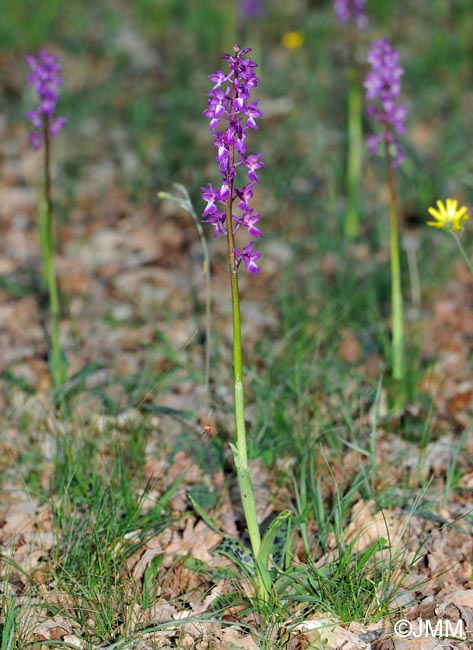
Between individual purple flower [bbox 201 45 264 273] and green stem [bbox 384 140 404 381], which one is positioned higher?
individual purple flower [bbox 201 45 264 273]

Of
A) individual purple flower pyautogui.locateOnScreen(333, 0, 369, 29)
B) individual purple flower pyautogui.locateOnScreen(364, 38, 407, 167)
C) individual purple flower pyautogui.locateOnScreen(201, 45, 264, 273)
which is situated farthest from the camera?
individual purple flower pyautogui.locateOnScreen(333, 0, 369, 29)

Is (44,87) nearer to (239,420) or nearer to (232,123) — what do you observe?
(232,123)

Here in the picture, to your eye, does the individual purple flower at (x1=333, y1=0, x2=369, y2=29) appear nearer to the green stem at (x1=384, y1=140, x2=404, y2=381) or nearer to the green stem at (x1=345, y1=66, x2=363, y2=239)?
the green stem at (x1=345, y1=66, x2=363, y2=239)

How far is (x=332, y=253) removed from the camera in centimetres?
438

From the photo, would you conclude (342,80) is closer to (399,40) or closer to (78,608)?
(399,40)

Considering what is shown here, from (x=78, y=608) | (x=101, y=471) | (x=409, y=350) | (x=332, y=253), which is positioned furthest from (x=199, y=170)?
(x=78, y=608)

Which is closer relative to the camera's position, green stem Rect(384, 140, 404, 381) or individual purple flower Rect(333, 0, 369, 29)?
green stem Rect(384, 140, 404, 381)

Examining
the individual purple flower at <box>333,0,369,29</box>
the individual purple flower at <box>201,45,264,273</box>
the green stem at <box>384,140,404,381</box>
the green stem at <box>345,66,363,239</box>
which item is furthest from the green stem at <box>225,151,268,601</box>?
the individual purple flower at <box>333,0,369,29</box>

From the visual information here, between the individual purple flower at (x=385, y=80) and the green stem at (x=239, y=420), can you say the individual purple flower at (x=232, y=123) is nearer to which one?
the green stem at (x=239, y=420)

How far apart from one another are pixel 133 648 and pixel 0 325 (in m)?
2.13

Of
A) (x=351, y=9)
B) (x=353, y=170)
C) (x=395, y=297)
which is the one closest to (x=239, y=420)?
(x=395, y=297)

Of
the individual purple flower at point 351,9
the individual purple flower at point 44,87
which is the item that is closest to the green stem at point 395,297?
the individual purple flower at point 44,87

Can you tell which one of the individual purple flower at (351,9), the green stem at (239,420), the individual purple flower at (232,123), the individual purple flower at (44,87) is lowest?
the green stem at (239,420)

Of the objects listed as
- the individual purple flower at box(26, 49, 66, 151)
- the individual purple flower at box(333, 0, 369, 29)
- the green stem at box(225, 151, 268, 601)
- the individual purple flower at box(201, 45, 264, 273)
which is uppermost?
the individual purple flower at box(333, 0, 369, 29)
